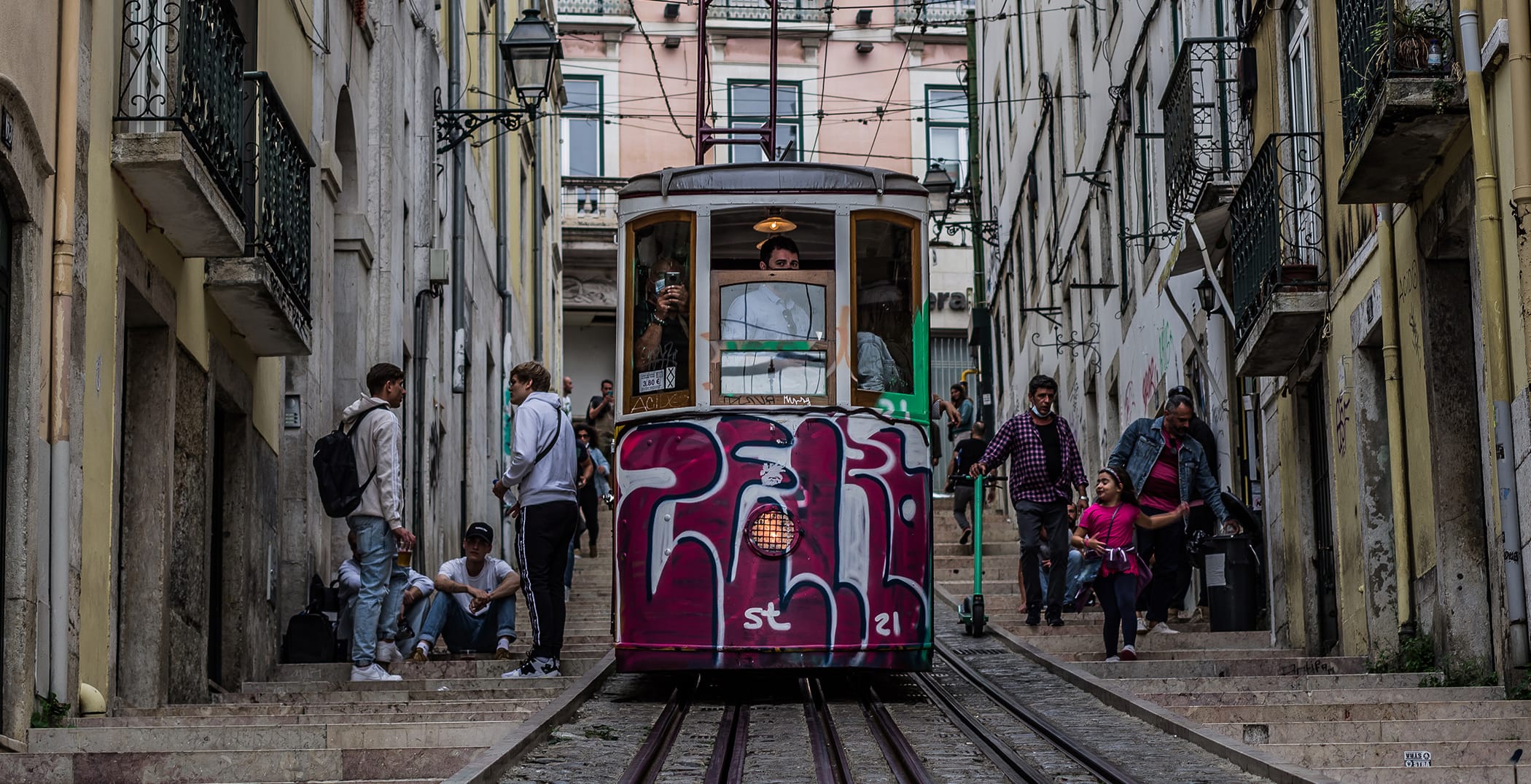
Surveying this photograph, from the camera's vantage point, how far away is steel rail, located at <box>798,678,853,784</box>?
8.23 meters

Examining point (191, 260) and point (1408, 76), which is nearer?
point (1408, 76)

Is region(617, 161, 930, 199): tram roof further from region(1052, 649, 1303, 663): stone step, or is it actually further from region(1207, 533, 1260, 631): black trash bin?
region(1207, 533, 1260, 631): black trash bin

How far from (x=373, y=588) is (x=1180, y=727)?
4.99 meters

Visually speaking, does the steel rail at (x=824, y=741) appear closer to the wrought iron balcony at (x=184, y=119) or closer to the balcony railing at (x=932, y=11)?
the wrought iron balcony at (x=184, y=119)

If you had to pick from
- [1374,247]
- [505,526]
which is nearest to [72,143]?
[1374,247]

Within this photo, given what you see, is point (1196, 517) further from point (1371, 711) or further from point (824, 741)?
point (824, 741)

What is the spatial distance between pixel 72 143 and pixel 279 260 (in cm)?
381

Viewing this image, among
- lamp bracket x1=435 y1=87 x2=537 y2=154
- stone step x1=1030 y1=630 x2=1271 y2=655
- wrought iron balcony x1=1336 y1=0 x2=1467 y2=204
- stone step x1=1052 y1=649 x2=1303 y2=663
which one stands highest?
lamp bracket x1=435 y1=87 x2=537 y2=154

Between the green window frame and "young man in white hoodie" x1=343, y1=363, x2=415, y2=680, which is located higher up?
the green window frame

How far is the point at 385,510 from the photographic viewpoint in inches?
472

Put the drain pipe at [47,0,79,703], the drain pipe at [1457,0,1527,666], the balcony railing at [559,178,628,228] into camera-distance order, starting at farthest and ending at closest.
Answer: the balcony railing at [559,178,628,228] < the drain pipe at [1457,0,1527,666] < the drain pipe at [47,0,79,703]

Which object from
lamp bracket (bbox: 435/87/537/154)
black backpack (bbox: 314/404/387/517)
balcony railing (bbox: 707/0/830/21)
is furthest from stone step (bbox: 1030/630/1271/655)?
balcony railing (bbox: 707/0/830/21)

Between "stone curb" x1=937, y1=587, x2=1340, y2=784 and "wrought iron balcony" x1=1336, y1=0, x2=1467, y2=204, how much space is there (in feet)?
9.17

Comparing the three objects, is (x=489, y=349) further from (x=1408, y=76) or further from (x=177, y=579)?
(x=1408, y=76)
